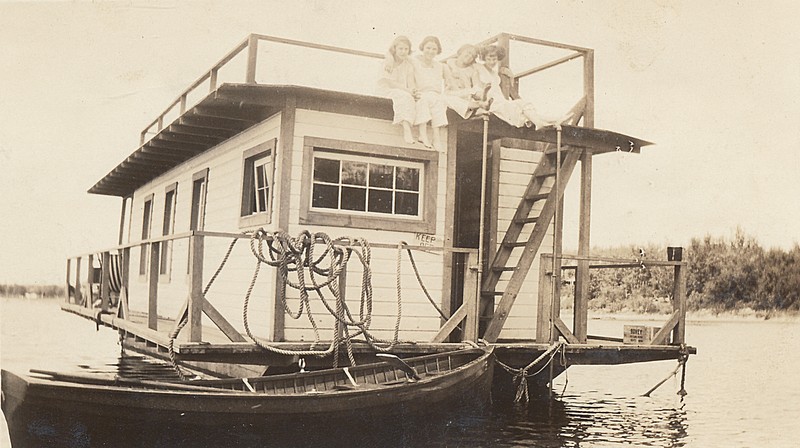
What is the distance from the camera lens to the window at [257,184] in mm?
9211

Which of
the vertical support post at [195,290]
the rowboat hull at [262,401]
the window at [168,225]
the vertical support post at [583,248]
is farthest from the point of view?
the window at [168,225]

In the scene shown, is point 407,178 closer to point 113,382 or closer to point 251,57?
point 251,57

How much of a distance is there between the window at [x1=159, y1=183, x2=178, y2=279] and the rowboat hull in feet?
22.1

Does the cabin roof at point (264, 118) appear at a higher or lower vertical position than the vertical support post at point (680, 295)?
higher

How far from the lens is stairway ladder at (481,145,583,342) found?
960cm

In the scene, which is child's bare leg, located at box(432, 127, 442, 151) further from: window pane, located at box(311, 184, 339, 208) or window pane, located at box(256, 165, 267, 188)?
window pane, located at box(256, 165, 267, 188)

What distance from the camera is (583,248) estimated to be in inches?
399

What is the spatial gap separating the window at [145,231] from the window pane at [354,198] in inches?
294

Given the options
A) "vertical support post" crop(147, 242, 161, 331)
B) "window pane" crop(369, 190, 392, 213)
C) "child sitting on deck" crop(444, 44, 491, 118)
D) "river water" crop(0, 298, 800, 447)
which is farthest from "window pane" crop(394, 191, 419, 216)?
"vertical support post" crop(147, 242, 161, 331)

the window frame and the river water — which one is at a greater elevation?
the window frame

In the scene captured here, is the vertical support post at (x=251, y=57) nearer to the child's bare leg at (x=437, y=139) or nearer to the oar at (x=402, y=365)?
the child's bare leg at (x=437, y=139)

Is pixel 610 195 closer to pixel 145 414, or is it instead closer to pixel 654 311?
pixel 654 311

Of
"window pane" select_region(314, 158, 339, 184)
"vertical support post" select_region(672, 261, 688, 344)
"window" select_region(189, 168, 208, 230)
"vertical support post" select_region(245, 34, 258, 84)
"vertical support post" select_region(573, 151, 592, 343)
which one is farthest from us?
"window" select_region(189, 168, 208, 230)


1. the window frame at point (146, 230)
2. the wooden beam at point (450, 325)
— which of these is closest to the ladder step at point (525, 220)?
the wooden beam at point (450, 325)
